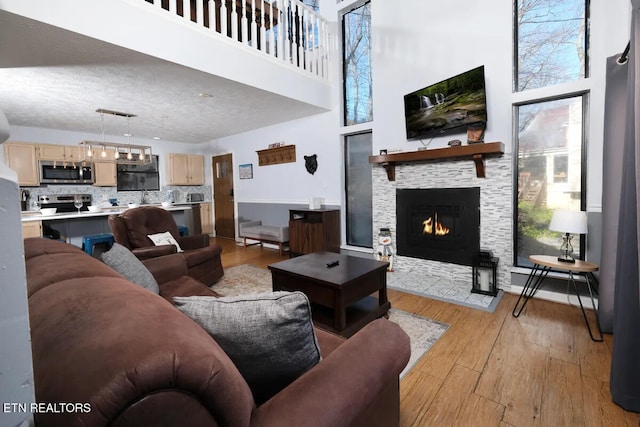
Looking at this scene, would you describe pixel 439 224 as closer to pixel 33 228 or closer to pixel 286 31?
pixel 286 31

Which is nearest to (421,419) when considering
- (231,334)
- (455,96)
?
(231,334)

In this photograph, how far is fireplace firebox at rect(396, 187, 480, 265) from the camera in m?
3.40

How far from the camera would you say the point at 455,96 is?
3.32 m

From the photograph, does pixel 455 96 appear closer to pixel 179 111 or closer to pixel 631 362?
pixel 631 362

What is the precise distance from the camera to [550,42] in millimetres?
2955

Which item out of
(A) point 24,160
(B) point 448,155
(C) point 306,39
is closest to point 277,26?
(C) point 306,39

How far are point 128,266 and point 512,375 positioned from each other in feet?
8.36

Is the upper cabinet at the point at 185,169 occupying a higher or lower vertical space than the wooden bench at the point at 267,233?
higher

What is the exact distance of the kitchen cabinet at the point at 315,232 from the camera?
4.60 m

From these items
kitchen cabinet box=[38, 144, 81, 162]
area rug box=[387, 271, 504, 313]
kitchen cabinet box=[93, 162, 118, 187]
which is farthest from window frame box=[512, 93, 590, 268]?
kitchen cabinet box=[38, 144, 81, 162]

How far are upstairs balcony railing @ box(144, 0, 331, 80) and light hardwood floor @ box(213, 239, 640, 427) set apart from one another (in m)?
3.85

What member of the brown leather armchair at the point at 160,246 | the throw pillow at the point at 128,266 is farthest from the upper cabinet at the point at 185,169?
the throw pillow at the point at 128,266

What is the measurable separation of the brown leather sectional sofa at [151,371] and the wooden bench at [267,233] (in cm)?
414

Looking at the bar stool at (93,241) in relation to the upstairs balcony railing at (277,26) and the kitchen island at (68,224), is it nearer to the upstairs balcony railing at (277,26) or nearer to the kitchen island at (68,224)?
the kitchen island at (68,224)
